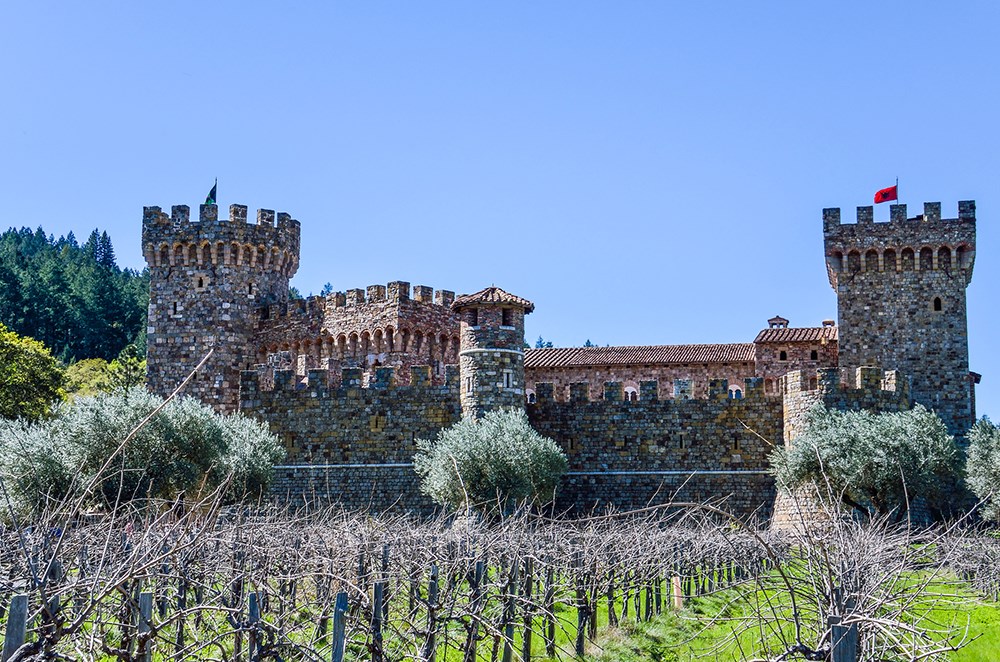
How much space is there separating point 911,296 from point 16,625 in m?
29.8

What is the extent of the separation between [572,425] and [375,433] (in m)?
5.01

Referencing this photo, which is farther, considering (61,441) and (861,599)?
(61,441)

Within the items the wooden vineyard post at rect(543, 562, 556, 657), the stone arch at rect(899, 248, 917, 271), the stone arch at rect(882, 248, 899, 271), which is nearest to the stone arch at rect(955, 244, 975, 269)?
the stone arch at rect(899, 248, 917, 271)

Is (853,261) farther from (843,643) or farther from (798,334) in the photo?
(843,643)

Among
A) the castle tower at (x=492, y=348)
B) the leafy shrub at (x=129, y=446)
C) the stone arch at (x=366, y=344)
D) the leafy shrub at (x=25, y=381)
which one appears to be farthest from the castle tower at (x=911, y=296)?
the leafy shrub at (x=25, y=381)

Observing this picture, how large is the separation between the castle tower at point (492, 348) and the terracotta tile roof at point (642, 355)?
1411 cm

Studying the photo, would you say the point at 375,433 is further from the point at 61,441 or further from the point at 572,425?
the point at 61,441

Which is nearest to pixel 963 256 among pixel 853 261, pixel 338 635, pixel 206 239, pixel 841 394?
pixel 853 261

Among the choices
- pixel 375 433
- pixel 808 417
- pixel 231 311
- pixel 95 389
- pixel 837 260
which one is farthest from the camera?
pixel 95 389

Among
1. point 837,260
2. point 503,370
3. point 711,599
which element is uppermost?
point 837,260

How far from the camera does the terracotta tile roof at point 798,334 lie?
41.4 meters

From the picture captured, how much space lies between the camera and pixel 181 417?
25.1 metres

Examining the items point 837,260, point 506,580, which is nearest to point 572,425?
point 837,260

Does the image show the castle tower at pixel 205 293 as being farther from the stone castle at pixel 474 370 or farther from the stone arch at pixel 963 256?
the stone arch at pixel 963 256
